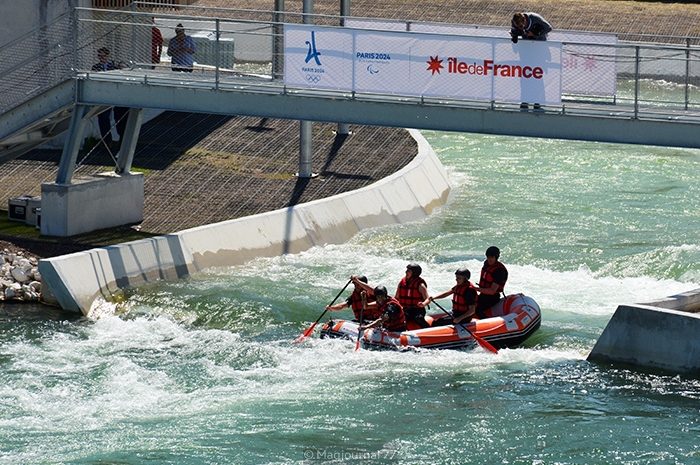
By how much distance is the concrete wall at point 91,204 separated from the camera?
2848 centimetres

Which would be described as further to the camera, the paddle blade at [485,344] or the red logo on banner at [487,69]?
the red logo on banner at [487,69]

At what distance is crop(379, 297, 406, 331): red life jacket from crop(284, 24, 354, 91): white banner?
13.4 ft

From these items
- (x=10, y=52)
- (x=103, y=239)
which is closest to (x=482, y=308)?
(x=103, y=239)

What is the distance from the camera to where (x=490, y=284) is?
25.2m

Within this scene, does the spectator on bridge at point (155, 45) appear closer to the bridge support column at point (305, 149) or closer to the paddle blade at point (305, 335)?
the bridge support column at point (305, 149)

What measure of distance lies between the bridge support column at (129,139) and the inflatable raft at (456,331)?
726 centimetres

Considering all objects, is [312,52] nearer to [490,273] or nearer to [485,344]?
[490,273]

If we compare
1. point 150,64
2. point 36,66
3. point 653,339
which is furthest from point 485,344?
point 36,66

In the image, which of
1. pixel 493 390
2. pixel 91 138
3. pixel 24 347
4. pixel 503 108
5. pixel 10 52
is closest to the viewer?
pixel 493 390

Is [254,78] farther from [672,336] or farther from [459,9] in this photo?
[459,9]

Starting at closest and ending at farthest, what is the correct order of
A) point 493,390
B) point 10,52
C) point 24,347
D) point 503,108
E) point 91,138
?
point 493,390, point 24,347, point 503,108, point 10,52, point 91,138

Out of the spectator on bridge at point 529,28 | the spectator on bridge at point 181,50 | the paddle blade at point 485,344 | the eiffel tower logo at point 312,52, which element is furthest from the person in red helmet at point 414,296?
the spectator on bridge at point 181,50

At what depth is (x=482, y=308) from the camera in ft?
83.1

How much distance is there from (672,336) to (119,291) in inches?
379
